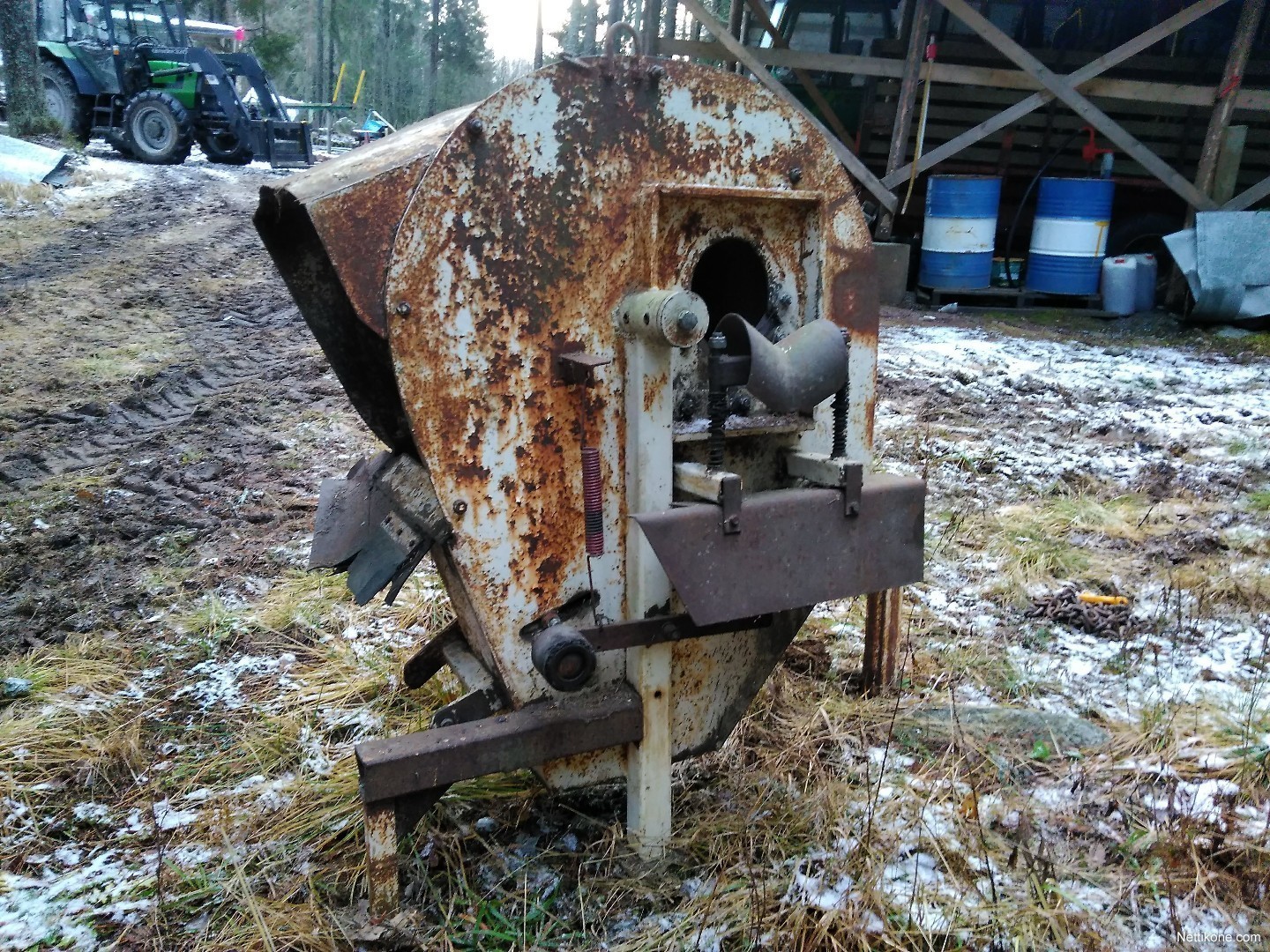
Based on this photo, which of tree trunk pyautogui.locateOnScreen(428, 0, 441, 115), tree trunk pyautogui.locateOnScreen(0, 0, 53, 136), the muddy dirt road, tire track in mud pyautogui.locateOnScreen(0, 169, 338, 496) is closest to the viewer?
the muddy dirt road

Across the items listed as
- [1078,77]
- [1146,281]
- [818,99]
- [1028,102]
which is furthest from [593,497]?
[818,99]

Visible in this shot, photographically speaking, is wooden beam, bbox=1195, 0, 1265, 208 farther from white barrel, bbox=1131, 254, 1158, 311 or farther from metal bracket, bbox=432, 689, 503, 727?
metal bracket, bbox=432, 689, 503, 727

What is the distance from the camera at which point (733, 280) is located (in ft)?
7.31

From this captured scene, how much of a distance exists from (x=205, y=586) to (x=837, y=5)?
9.30 meters

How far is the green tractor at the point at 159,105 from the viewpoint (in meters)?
14.2

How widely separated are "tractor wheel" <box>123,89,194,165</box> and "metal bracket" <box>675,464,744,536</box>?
15.2 metres

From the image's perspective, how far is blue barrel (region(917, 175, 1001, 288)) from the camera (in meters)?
8.38

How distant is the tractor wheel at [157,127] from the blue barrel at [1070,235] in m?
12.5

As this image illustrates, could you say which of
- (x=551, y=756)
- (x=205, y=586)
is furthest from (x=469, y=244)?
(x=205, y=586)

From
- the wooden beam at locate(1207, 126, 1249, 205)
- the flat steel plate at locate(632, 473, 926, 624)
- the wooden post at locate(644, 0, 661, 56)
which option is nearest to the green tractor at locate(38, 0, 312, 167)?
the wooden post at locate(644, 0, 661, 56)

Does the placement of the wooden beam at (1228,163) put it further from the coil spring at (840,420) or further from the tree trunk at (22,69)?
the tree trunk at (22,69)

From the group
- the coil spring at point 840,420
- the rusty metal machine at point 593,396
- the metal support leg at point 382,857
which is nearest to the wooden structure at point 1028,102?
the rusty metal machine at point 593,396

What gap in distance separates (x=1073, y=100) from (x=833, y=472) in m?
7.71

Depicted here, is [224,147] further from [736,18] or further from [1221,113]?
[1221,113]
